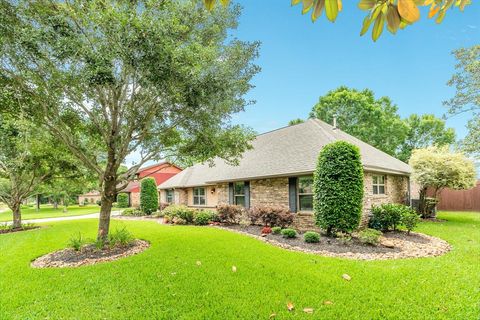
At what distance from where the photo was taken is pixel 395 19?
142 cm

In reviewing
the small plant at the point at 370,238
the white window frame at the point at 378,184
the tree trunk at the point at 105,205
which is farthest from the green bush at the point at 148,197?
the small plant at the point at 370,238

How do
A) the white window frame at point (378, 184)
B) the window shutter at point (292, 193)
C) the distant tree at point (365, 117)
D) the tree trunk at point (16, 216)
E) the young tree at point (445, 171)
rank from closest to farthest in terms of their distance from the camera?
the window shutter at point (292, 193) < the white window frame at point (378, 184) < the young tree at point (445, 171) < the tree trunk at point (16, 216) < the distant tree at point (365, 117)

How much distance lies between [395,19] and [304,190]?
10557 mm

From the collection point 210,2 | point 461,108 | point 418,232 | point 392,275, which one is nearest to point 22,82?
point 210,2

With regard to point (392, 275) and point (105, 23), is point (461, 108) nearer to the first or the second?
point (392, 275)

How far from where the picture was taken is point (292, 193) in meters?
11.8

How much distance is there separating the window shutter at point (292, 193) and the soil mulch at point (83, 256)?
653 centimetres

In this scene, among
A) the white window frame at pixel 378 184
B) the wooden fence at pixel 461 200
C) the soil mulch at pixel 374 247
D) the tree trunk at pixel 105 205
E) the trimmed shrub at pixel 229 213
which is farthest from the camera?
the wooden fence at pixel 461 200

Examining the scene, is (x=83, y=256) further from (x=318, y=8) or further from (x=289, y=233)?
(x=318, y=8)

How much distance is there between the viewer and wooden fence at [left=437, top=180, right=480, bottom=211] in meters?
18.1

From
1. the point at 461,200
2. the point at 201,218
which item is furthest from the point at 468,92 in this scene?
the point at 201,218

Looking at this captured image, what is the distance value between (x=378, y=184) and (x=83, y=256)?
41.3 ft

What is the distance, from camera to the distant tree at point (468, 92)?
1382 cm

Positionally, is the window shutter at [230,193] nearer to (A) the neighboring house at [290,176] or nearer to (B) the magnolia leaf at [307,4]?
(A) the neighboring house at [290,176]
